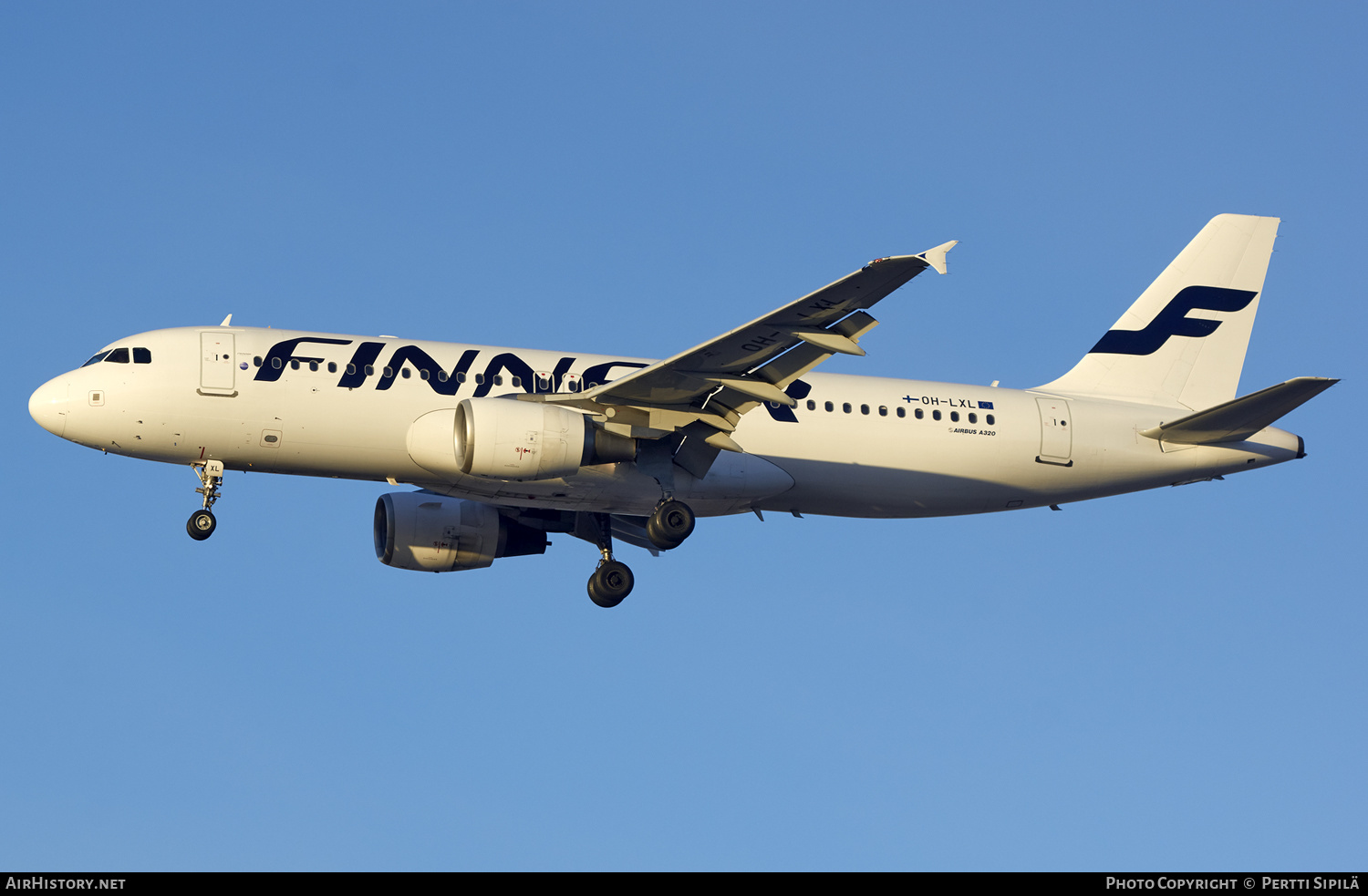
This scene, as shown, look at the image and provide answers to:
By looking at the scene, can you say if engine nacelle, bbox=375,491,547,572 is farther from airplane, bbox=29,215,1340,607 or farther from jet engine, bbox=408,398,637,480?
jet engine, bbox=408,398,637,480

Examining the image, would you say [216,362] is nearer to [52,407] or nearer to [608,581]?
[52,407]

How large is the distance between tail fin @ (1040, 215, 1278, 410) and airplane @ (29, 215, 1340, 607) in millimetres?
411

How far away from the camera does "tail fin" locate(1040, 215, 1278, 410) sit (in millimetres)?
37844

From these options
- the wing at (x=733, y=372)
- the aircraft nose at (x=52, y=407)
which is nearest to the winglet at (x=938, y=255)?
the wing at (x=733, y=372)

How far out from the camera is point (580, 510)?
34156 millimetres

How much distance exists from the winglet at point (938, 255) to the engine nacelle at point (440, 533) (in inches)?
594

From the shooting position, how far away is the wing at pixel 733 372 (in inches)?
1069

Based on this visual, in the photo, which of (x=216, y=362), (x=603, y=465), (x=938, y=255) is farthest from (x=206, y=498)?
(x=938, y=255)

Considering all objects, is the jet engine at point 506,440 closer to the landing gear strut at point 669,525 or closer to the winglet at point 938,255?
the landing gear strut at point 669,525

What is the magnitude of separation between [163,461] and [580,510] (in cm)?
894

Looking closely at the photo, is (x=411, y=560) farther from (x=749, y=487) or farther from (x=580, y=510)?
(x=749, y=487)
